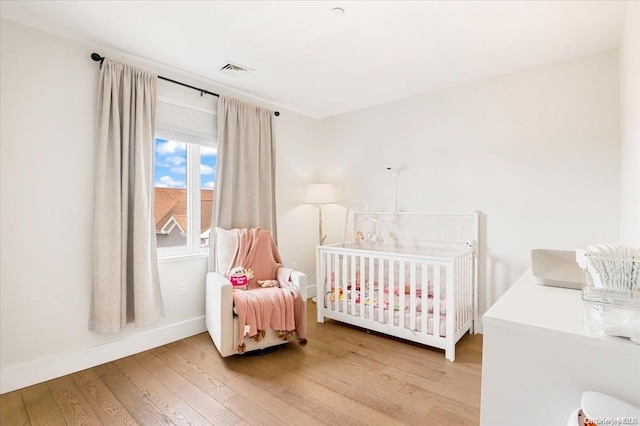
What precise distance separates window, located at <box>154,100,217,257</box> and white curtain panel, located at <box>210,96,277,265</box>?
0.51ft

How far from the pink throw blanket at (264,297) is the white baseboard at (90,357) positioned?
743 mm

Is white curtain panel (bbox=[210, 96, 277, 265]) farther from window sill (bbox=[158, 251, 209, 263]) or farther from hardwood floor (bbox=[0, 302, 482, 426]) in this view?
hardwood floor (bbox=[0, 302, 482, 426])

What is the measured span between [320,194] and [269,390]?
2267 millimetres

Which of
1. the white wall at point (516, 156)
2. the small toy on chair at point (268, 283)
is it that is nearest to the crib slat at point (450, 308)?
the white wall at point (516, 156)

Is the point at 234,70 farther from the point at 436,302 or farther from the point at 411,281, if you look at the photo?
the point at 436,302

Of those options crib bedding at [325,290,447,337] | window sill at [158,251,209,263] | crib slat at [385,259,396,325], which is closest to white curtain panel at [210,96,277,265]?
window sill at [158,251,209,263]

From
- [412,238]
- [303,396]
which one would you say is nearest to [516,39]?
[412,238]

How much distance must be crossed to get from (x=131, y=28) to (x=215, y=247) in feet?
5.97

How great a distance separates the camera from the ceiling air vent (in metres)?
2.64

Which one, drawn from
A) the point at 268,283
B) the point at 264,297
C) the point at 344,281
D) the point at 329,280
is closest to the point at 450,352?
the point at 344,281

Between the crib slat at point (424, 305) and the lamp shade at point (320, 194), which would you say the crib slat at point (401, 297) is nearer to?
the crib slat at point (424, 305)

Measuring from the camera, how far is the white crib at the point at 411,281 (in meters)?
2.47

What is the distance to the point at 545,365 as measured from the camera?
0.88 metres

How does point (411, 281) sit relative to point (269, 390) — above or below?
above
